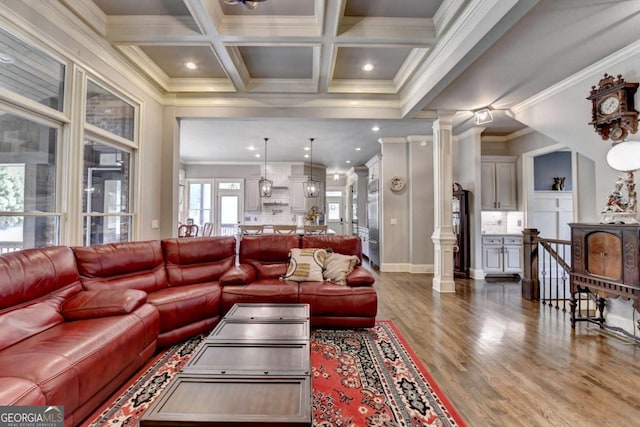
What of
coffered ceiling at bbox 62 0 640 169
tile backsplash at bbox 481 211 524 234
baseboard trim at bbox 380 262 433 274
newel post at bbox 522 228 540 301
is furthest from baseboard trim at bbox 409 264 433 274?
coffered ceiling at bbox 62 0 640 169

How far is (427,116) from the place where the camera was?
489cm

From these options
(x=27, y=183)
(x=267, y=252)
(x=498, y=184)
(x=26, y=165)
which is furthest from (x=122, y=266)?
(x=498, y=184)

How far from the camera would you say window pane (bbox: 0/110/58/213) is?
2.40 metres

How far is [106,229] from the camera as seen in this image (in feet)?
11.8

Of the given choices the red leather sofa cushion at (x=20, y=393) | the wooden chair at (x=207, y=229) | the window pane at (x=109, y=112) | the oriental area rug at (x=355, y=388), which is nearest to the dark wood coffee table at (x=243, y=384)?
the oriental area rug at (x=355, y=388)

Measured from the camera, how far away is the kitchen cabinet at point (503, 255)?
5.60m

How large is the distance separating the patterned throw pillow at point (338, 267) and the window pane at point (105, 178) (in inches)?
109

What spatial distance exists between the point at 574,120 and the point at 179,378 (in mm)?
5132

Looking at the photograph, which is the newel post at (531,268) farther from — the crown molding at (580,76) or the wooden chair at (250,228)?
the wooden chair at (250,228)

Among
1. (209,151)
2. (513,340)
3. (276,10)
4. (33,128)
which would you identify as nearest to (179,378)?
(33,128)

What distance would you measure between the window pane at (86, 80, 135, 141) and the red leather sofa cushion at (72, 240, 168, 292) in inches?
59.3

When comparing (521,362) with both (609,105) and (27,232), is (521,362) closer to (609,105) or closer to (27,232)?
(609,105)

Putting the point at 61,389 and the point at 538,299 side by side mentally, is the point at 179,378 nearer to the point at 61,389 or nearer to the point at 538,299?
the point at 61,389

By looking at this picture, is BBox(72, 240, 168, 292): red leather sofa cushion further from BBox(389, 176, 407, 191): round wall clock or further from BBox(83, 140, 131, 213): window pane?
BBox(389, 176, 407, 191): round wall clock
